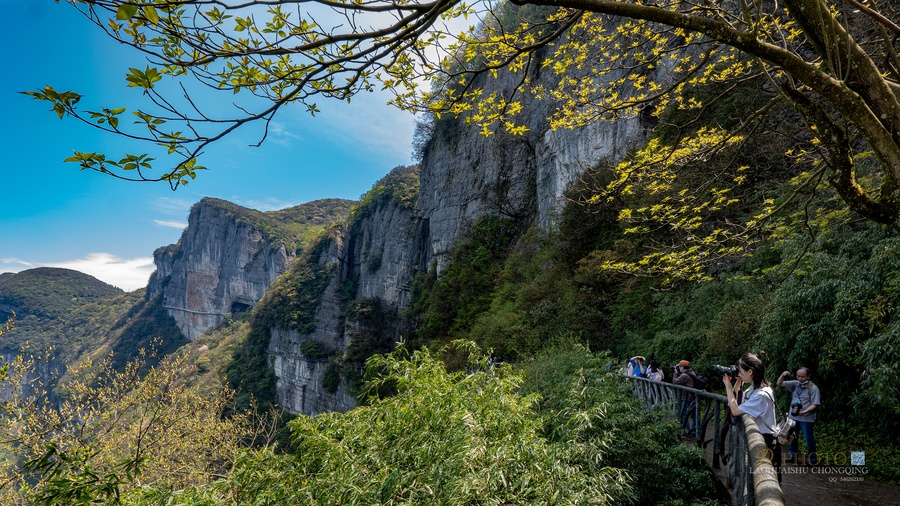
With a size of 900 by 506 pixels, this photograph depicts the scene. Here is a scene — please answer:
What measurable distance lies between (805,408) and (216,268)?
104 m

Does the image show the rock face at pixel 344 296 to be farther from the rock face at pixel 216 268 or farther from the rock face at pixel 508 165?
the rock face at pixel 216 268

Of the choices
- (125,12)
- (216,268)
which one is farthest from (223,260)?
(125,12)

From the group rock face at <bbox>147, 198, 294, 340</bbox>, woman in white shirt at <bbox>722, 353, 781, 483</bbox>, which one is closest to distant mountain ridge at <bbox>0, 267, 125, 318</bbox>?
rock face at <bbox>147, 198, 294, 340</bbox>

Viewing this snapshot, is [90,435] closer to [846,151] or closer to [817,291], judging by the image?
[846,151]

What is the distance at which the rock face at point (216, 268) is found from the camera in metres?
86.9

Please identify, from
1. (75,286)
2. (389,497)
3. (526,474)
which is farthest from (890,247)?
(75,286)

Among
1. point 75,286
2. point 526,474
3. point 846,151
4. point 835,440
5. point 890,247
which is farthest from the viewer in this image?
point 75,286

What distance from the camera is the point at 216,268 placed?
9256 centimetres

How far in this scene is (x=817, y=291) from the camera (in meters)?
6.33

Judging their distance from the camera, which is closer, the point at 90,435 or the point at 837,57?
the point at 837,57

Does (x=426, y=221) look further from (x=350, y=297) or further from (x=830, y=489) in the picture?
(x=830, y=489)

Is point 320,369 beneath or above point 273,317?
beneath

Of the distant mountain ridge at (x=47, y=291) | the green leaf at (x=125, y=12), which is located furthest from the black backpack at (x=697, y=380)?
the distant mountain ridge at (x=47, y=291)

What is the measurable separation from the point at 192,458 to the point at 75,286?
5944 inches
